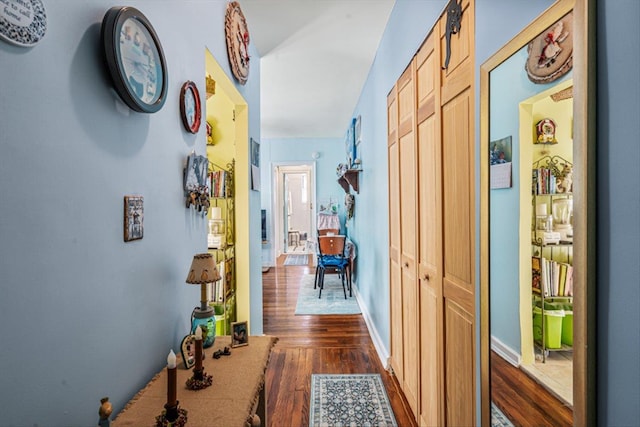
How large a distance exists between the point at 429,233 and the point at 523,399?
957mm

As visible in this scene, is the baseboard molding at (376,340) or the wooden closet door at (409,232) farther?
the baseboard molding at (376,340)

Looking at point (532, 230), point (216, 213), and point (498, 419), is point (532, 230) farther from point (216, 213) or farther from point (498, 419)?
point (216, 213)

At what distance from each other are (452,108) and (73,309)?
1.51 meters

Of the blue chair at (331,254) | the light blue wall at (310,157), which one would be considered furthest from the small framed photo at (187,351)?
the light blue wall at (310,157)

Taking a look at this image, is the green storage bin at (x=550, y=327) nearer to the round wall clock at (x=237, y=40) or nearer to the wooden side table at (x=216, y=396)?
the wooden side table at (x=216, y=396)

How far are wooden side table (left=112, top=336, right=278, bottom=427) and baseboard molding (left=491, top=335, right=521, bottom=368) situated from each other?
2.62 feet

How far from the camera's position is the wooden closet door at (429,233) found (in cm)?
163

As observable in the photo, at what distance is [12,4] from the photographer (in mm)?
591

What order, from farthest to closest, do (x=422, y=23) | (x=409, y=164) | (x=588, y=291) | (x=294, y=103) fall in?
(x=294, y=103), (x=409, y=164), (x=422, y=23), (x=588, y=291)

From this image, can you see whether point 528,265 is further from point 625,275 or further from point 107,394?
point 107,394

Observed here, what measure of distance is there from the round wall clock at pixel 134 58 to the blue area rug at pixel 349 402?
6.61 feet

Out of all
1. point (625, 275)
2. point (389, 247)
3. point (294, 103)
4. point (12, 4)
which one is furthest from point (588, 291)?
point (294, 103)

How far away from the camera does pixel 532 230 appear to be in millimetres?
890

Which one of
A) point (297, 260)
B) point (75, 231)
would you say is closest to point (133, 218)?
point (75, 231)
